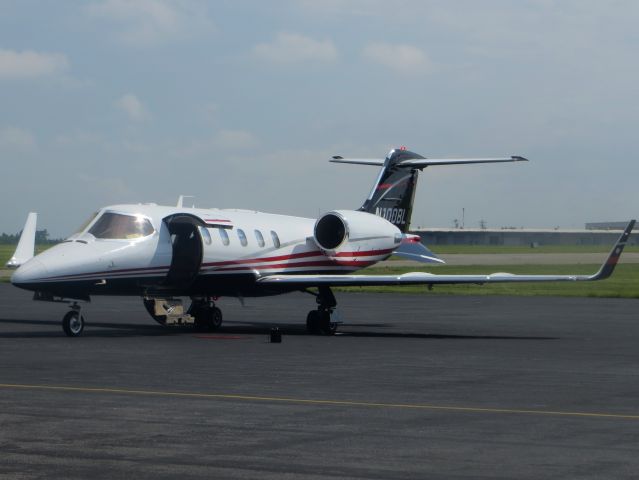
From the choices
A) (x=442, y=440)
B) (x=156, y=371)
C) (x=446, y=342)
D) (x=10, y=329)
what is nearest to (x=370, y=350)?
(x=446, y=342)

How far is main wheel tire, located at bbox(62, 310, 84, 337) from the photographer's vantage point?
26672 mm

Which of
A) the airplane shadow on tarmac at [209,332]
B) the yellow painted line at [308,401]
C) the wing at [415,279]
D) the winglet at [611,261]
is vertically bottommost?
the yellow painted line at [308,401]

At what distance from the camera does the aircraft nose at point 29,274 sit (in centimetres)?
2539

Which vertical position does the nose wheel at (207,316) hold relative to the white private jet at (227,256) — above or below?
below

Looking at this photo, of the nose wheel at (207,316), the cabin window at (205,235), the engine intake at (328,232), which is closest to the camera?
the cabin window at (205,235)

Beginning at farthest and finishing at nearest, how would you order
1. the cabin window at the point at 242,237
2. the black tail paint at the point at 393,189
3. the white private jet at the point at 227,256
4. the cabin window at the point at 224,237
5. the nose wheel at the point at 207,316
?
the black tail paint at the point at 393,189, the nose wheel at the point at 207,316, the cabin window at the point at 242,237, the cabin window at the point at 224,237, the white private jet at the point at 227,256

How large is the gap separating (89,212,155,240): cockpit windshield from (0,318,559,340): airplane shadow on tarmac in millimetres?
2381

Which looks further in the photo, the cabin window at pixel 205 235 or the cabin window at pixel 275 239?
the cabin window at pixel 275 239

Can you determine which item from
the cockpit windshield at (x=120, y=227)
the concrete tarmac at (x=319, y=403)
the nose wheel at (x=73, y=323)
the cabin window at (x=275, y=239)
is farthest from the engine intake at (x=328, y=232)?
the nose wheel at (x=73, y=323)

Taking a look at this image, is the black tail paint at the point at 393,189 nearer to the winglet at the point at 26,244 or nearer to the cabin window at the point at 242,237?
the cabin window at the point at 242,237

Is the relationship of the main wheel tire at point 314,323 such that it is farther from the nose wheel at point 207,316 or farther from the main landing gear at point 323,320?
the nose wheel at point 207,316

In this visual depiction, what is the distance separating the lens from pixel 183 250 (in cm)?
2869

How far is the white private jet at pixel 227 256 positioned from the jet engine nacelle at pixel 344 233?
27 millimetres

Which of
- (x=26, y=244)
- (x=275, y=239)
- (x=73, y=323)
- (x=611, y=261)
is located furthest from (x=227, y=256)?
→ (x=26, y=244)
